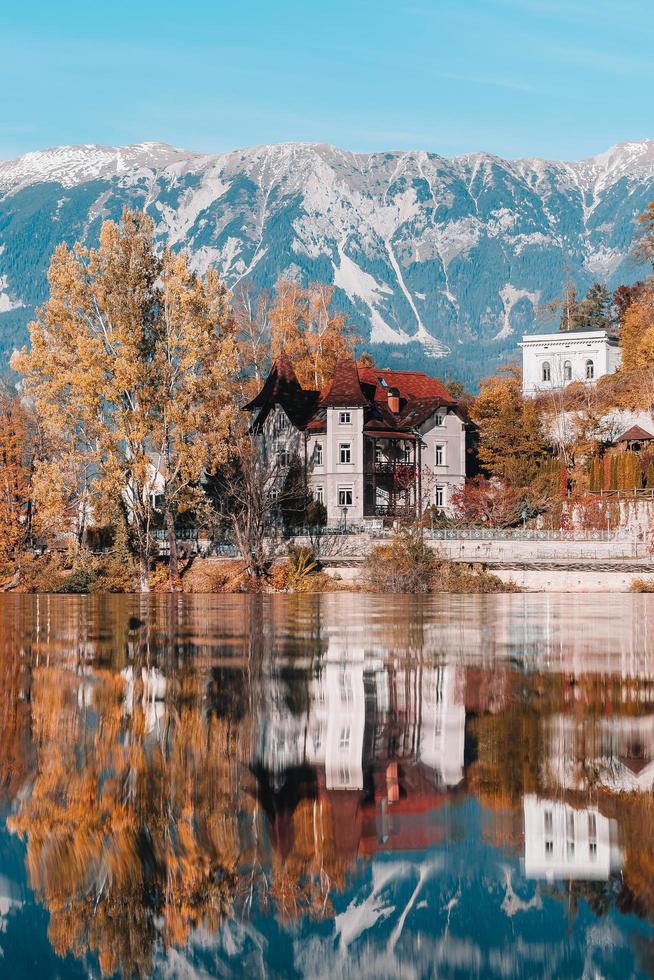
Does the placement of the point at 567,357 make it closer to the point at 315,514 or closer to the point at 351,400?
the point at 351,400

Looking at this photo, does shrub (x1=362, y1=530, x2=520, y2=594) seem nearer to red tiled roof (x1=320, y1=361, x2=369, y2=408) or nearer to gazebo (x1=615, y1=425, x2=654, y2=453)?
red tiled roof (x1=320, y1=361, x2=369, y2=408)

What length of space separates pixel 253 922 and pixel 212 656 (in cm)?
1582

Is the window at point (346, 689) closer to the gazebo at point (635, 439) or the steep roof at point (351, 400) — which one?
the steep roof at point (351, 400)

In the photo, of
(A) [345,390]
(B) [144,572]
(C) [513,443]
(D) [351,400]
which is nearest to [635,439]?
(C) [513,443]

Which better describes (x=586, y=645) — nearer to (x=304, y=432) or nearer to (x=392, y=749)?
(x=392, y=749)

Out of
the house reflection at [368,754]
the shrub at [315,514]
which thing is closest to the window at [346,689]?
the house reflection at [368,754]

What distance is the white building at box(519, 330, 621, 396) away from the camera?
93.4 meters

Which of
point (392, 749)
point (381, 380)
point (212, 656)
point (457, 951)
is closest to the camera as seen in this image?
point (457, 951)

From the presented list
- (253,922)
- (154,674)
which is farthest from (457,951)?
(154,674)

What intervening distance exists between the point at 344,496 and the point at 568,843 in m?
59.7

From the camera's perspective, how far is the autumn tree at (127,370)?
167ft

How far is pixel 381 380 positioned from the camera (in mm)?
76812

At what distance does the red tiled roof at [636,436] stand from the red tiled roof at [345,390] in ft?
43.5

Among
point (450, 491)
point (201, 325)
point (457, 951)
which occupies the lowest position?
point (457, 951)
